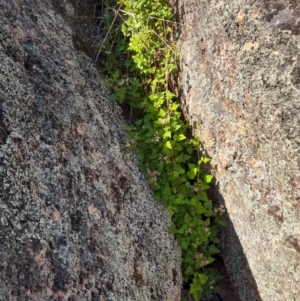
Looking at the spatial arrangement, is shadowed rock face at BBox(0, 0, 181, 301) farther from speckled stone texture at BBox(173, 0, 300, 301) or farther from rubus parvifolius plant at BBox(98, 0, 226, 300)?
speckled stone texture at BBox(173, 0, 300, 301)

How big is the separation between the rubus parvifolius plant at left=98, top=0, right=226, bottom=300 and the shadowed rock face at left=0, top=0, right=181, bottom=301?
0.29ft

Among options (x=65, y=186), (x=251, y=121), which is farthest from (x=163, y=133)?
(x=65, y=186)

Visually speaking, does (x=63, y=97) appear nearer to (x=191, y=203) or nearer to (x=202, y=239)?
(x=191, y=203)

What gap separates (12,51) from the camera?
2.16 metres

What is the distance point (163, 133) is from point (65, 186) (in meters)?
0.75

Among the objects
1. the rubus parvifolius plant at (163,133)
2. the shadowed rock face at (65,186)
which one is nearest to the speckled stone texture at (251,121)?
the rubus parvifolius plant at (163,133)

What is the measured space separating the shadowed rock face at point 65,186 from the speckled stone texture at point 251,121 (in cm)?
42

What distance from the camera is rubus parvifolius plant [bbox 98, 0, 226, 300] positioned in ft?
8.45

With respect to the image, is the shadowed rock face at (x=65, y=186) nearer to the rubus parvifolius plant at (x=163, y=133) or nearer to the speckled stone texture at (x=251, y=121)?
the rubus parvifolius plant at (x=163, y=133)

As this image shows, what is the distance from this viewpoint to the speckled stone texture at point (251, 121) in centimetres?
211

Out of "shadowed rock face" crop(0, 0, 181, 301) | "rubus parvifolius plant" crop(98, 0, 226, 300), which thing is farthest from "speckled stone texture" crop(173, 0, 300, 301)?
"shadowed rock face" crop(0, 0, 181, 301)

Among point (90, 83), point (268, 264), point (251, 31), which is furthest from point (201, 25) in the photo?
point (268, 264)

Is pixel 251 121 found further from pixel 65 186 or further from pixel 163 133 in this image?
pixel 65 186

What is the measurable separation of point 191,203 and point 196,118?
0.50 m
